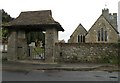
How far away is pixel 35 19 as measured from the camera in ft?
102

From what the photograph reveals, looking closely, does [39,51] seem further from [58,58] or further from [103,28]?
[58,58]

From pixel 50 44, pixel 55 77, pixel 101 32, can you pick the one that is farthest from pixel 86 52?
pixel 101 32

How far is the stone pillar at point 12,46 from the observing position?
30.4 m

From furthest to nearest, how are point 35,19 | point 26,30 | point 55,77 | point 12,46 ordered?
point 26,30
point 35,19
point 12,46
point 55,77

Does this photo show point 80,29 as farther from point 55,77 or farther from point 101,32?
point 55,77

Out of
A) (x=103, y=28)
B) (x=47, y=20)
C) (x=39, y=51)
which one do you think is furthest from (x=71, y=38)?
(x=47, y=20)

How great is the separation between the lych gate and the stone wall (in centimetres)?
108

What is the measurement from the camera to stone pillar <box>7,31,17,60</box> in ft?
99.7

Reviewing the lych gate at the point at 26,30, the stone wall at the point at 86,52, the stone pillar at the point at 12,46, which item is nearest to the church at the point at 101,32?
the lych gate at the point at 26,30

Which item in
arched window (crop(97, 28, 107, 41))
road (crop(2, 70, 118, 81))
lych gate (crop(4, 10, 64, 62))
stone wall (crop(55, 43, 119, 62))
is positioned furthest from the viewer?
arched window (crop(97, 28, 107, 41))

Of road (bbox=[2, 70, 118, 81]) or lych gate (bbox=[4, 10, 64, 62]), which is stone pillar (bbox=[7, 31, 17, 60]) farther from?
road (bbox=[2, 70, 118, 81])

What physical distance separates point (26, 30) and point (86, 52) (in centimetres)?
847

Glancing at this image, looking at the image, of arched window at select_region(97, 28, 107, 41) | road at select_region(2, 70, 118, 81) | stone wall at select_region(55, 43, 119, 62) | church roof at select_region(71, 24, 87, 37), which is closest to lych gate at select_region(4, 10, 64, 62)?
stone wall at select_region(55, 43, 119, 62)

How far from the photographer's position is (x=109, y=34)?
170 ft
